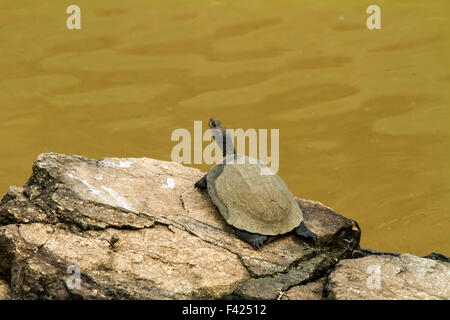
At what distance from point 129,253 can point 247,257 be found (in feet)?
3.37

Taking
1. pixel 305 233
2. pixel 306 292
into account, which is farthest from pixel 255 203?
pixel 306 292

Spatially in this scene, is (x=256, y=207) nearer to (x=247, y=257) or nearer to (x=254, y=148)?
(x=247, y=257)

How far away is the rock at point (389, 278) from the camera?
4.85 meters

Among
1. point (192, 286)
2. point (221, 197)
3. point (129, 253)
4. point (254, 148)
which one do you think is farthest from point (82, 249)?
point (254, 148)

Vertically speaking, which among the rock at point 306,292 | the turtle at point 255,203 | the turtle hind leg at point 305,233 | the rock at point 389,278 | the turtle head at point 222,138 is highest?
the turtle head at point 222,138

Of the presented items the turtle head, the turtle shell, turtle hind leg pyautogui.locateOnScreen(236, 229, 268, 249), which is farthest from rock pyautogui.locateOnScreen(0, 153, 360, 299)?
the turtle head

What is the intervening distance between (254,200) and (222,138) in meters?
1.41

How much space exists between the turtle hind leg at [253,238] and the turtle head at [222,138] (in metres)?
1.36

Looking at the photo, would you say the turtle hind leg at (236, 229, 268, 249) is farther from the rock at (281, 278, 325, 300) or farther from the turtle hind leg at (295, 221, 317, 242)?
the rock at (281, 278, 325, 300)

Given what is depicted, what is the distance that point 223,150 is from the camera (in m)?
6.85

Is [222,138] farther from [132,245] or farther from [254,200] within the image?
[132,245]

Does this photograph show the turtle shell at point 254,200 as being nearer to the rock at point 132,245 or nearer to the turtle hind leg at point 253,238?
the turtle hind leg at point 253,238

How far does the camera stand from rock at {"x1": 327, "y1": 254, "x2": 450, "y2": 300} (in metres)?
4.85

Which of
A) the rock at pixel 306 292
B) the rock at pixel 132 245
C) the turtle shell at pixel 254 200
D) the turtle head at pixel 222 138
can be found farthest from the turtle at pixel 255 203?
the turtle head at pixel 222 138
